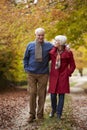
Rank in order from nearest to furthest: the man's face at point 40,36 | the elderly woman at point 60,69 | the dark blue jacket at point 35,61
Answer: the man's face at point 40,36, the elderly woman at point 60,69, the dark blue jacket at point 35,61

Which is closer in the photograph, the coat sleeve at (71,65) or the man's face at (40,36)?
the man's face at (40,36)

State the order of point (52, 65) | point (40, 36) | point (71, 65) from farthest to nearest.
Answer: point (52, 65) < point (71, 65) < point (40, 36)

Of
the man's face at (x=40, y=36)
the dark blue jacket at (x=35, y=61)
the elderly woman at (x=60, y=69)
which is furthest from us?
the dark blue jacket at (x=35, y=61)

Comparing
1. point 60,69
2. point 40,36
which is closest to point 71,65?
point 60,69

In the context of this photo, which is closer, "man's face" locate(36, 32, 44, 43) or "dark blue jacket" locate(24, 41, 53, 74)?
"man's face" locate(36, 32, 44, 43)

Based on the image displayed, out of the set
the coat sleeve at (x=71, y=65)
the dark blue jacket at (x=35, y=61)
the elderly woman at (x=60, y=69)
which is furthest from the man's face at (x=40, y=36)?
the coat sleeve at (x=71, y=65)

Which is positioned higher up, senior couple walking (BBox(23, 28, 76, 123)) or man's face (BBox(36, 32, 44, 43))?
man's face (BBox(36, 32, 44, 43))

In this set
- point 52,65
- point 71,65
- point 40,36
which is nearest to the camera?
point 40,36

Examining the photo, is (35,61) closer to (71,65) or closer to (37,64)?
(37,64)

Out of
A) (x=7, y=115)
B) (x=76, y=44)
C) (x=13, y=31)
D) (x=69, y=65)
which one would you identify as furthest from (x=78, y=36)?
(x=69, y=65)

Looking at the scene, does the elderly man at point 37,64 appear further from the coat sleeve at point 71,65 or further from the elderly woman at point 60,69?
the coat sleeve at point 71,65

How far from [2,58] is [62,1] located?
40.5 feet

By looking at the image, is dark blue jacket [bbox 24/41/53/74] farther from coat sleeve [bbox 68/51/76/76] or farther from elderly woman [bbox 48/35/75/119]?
coat sleeve [bbox 68/51/76/76]

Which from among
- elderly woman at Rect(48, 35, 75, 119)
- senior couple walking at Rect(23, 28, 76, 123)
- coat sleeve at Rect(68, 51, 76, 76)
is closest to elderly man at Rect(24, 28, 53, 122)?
senior couple walking at Rect(23, 28, 76, 123)
